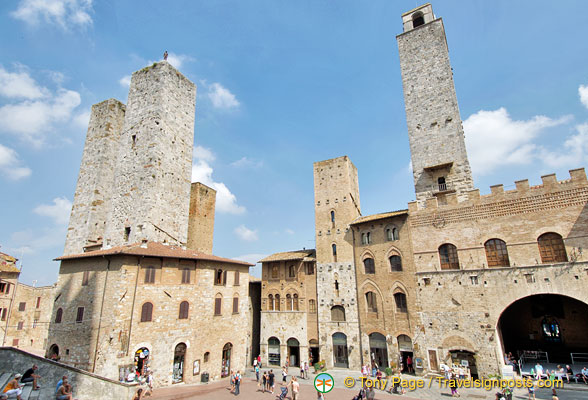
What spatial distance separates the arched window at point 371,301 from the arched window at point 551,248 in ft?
39.4

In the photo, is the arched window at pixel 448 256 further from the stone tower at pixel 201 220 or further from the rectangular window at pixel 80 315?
the rectangular window at pixel 80 315

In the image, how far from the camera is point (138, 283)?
18.6 meters

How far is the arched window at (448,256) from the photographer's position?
901 inches

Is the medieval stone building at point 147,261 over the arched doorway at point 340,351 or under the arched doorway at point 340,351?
over

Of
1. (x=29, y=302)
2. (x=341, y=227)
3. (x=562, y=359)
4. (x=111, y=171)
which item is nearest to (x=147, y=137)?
(x=111, y=171)

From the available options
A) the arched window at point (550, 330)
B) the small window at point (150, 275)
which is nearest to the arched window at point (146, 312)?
the small window at point (150, 275)

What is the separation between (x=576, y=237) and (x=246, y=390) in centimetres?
2313

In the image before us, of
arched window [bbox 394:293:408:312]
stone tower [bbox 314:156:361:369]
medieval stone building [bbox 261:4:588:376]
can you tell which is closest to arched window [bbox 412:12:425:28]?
medieval stone building [bbox 261:4:588:376]

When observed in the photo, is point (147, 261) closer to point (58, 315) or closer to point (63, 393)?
point (58, 315)

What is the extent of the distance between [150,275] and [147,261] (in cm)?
91

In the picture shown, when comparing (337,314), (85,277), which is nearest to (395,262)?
(337,314)

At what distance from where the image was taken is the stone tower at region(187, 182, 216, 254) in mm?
28156

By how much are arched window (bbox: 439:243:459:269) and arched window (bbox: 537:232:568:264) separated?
16.7ft

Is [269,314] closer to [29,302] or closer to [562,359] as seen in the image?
[562,359]
